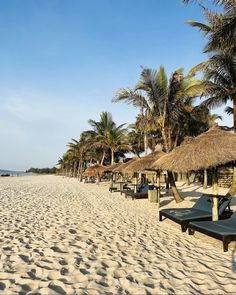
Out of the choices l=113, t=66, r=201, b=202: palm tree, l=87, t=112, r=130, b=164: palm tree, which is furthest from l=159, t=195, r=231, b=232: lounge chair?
l=87, t=112, r=130, b=164: palm tree

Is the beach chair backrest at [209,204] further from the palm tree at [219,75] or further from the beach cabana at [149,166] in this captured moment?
the palm tree at [219,75]

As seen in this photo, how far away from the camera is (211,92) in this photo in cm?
1323

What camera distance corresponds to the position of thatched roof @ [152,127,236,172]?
6387mm

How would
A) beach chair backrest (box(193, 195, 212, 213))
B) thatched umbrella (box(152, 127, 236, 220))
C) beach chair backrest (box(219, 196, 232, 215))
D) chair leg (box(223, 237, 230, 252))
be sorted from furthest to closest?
beach chair backrest (box(193, 195, 212, 213)) < beach chair backrest (box(219, 196, 232, 215)) < thatched umbrella (box(152, 127, 236, 220)) < chair leg (box(223, 237, 230, 252))

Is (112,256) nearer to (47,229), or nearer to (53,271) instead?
(53,271)

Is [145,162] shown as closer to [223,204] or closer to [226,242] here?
[223,204]

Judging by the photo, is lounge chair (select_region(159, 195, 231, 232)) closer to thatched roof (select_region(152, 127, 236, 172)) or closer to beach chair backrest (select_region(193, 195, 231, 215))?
beach chair backrest (select_region(193, 195, 231, 215))

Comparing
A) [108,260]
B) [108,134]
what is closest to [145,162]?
[108,260]

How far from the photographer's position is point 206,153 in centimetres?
671

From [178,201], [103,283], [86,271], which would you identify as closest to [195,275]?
[103,283]

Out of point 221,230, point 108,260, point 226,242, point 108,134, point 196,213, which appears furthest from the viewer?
point 108,134

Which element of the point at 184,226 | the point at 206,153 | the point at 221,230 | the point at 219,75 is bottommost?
the point at 184,226

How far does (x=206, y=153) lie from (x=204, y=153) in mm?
56

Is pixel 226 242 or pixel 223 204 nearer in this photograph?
pixel 226 242
